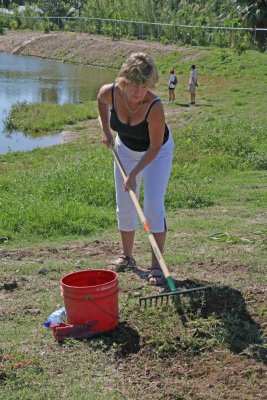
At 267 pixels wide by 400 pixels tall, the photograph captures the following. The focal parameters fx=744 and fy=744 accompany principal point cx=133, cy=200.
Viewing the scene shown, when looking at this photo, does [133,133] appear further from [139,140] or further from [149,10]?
[149,10]

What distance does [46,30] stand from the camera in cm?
5925

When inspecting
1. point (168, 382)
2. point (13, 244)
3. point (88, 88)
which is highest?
point (168, 382)

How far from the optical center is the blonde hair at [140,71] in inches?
Result: 202

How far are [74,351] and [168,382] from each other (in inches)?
26.0

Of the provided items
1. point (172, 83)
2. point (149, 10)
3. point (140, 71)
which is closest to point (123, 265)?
point (140, 71)

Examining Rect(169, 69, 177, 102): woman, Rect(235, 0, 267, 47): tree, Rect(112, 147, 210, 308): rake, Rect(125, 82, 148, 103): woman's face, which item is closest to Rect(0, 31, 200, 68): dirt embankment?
Rect(169, 69, 177, 102): woman

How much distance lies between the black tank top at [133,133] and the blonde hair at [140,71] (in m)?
0.40

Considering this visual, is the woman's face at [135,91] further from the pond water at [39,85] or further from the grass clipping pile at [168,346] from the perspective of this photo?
the pond water at [39,85]

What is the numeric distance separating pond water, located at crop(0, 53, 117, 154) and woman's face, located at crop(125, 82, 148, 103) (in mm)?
13522

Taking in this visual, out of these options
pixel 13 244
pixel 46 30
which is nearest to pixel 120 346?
pixel 13 244

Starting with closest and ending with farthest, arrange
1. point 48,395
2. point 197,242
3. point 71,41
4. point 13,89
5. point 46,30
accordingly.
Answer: point 48,395
point 197,242
point 13,89
point 71,41
point 46,30

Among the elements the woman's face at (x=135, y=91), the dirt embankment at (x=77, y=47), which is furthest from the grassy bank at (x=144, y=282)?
the dirt embankment at (x=77, y=47)

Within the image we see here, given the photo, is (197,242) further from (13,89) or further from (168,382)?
(13,89)

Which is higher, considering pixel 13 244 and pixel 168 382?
pixel 168 382
